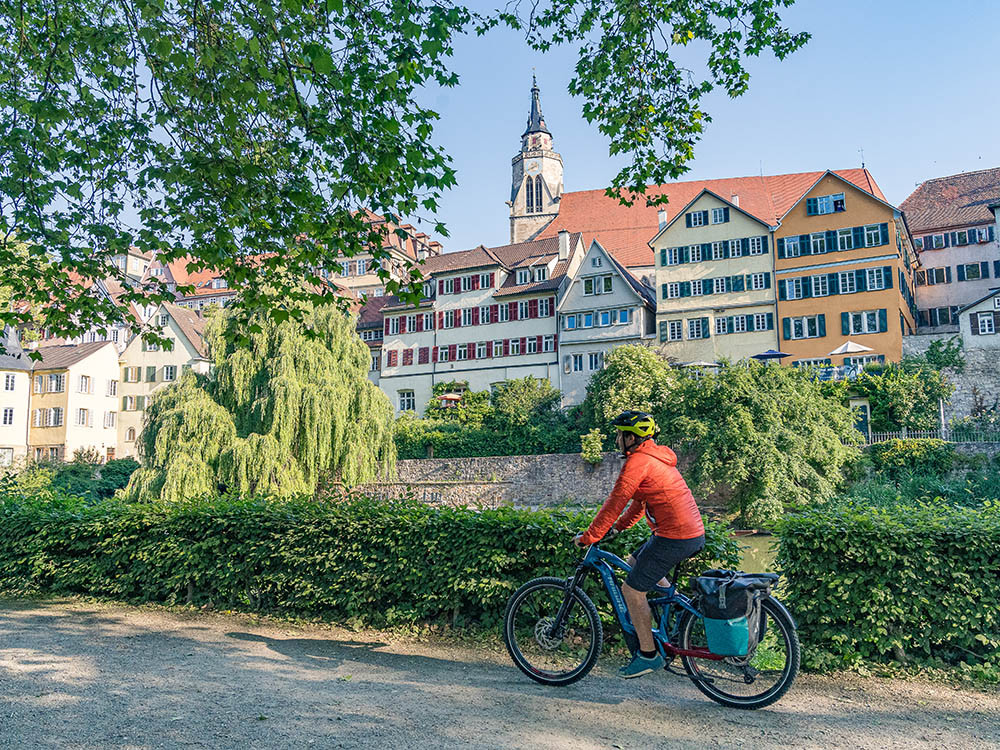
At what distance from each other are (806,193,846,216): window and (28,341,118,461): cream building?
49576 mm

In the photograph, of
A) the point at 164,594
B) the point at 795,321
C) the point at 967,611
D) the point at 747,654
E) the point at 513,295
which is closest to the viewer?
the point at 747,654

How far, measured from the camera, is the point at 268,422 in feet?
93.0

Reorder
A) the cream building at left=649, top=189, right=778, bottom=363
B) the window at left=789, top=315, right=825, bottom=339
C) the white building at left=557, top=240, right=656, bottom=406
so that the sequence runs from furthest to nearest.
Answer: the white building at left=557, top=240, right=656, bottom=406, the cream building at left=649, top=189, right=778, bottom=363, the window at left=789, top=315, right=825, bottom=339

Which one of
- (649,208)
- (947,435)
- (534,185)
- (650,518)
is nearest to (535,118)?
(534,185)

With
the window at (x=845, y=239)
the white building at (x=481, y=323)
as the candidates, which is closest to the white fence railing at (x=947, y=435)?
the window at (x=845, y=239)

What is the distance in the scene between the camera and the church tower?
294 ft

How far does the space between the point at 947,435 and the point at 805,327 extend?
1050 centimetres

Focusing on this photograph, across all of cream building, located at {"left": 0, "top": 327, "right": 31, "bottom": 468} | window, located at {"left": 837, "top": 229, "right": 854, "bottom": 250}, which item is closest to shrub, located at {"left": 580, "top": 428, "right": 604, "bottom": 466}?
window, located at {"left": 837, "top": 229, "right": 854, "bottom": 250}

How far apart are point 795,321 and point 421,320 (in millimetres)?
26011

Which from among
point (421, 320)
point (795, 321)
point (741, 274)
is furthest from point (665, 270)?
point (421, 320)

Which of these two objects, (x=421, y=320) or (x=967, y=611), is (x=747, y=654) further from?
(x=421, y=320)

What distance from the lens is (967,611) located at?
6.37m

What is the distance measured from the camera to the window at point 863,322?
45.1m

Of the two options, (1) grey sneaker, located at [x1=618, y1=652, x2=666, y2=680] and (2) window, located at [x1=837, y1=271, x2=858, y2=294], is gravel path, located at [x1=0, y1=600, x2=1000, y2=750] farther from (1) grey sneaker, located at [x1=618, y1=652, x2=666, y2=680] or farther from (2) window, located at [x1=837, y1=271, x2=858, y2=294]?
(2) window, located at [x1=837, y1=271, x2=858, y2=294]
